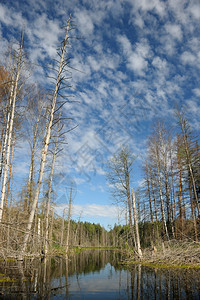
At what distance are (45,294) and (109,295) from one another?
4.56 ft

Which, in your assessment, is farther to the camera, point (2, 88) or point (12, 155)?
point (12, 155)

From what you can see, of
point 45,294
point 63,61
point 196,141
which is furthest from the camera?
point 196,141

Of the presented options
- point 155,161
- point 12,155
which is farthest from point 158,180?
point 12,155

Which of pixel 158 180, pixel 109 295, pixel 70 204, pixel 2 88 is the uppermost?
pixel 2 88

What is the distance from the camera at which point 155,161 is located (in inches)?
736

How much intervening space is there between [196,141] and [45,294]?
645 inches

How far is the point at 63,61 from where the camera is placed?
9.58m

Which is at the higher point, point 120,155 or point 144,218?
point 120,155

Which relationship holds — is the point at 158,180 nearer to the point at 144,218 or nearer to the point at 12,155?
the point at 144,218

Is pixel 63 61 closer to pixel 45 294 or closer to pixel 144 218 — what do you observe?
pixel 45 294

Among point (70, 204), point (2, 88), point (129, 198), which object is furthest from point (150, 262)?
point (70, 204)

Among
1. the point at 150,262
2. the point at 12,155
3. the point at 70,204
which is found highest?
the point at 12,155

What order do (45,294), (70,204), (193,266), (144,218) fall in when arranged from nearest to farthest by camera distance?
(45,294) < (193,266) < (144,218) < (70,204)

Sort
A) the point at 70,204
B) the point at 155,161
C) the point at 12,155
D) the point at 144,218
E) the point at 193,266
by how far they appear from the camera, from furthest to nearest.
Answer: the point at 70,204, the point at 144,218, the point at 155,161, the point at 12,155, the point at 193,266
